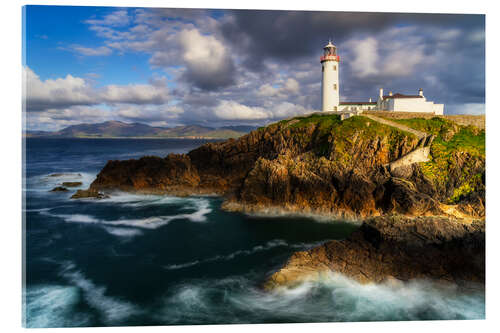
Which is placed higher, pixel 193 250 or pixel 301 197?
pixel 301 197

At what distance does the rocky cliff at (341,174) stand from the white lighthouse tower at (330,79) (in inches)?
71.0

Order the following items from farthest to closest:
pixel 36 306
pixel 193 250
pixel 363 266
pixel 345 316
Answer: pixel 193 250
pixel 363 266
pixel 36 306
pixel 345 316

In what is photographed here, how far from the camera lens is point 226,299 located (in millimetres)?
7055

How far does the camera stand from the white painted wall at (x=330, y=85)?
69.7ft

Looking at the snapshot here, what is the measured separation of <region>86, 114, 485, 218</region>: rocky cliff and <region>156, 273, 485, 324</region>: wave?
656 centimetres

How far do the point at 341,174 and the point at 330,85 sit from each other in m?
9.46

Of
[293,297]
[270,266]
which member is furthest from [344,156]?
[293,297]

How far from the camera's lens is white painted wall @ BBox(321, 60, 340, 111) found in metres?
21.2

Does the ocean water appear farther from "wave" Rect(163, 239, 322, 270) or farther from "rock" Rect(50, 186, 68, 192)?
"rock" Rect(50, 186, 68, 192)

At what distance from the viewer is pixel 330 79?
21.5 m

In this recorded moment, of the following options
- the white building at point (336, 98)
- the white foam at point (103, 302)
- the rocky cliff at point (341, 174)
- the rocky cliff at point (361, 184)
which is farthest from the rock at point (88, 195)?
the white building at point (336, 98)

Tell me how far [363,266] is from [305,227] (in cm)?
491
